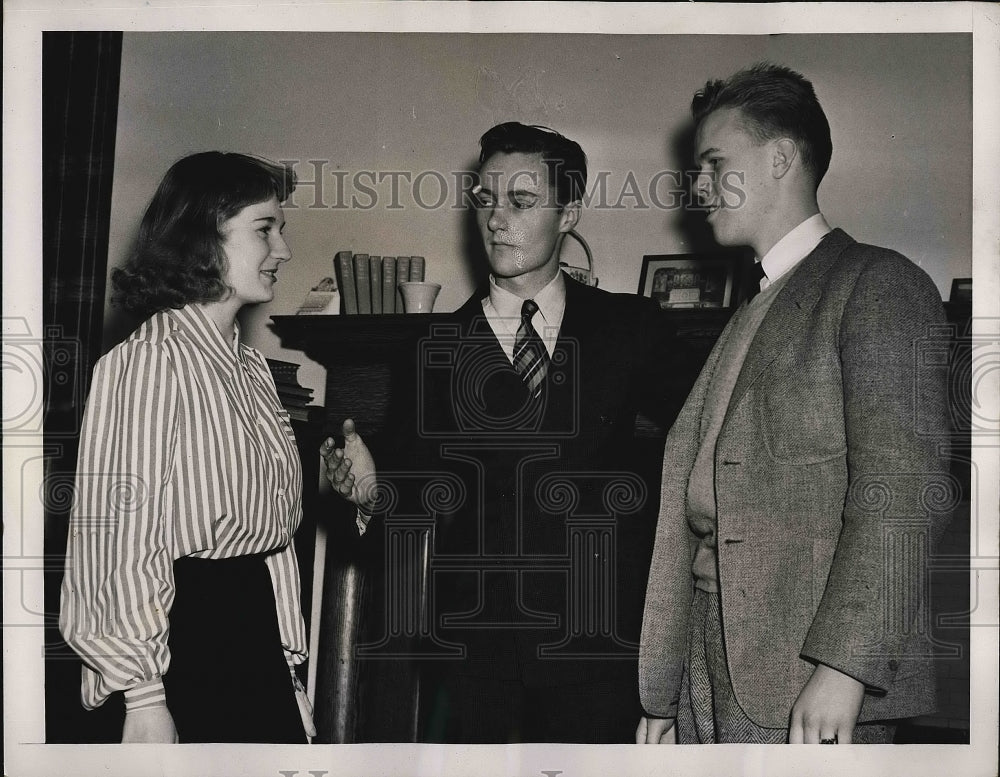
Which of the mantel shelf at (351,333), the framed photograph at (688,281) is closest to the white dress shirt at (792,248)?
the framed photograph at (688,281)

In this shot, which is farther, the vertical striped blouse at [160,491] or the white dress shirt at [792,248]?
the white dress shirt at [792,248]

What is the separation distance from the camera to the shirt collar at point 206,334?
267 centimetres

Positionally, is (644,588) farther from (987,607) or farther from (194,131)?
(194,131)

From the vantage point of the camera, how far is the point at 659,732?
2719 mm

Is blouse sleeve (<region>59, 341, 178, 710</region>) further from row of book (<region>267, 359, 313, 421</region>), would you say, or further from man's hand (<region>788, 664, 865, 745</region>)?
man's hand (<region>788, 664, 865, 745</region>)

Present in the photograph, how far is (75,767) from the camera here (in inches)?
109

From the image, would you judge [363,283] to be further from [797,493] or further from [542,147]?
[797,493]

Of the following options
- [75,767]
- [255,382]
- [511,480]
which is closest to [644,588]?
[511,480]

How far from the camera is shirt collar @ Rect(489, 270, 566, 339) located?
112 inches

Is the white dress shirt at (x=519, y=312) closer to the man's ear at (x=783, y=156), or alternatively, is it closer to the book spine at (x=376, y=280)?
the book spine at (x=376, y=280)

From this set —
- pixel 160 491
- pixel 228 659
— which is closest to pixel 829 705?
pixel 228 659

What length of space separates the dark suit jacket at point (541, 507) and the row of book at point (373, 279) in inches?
11.3

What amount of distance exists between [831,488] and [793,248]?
0.62m

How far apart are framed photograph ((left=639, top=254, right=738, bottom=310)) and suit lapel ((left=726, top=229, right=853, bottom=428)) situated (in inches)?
9.1
